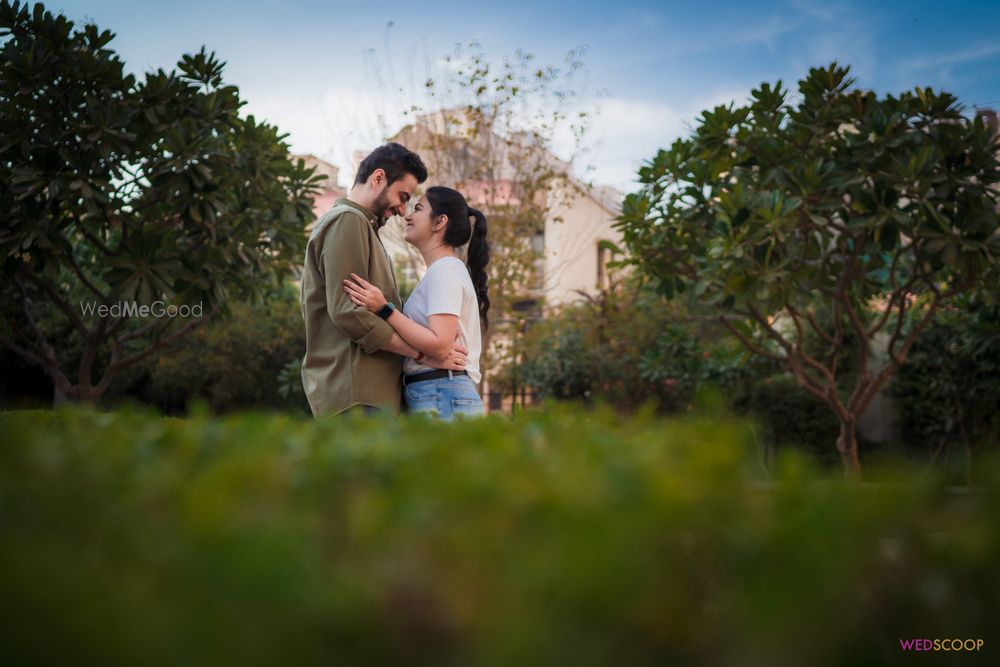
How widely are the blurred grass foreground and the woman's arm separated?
8.12 feet

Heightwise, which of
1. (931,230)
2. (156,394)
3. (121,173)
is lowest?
(156,394)

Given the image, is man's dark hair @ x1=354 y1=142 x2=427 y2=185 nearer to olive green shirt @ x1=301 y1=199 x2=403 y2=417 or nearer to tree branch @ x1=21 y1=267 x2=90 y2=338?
olive green shirt @ x1=301 y1=199 x2=403 y2=417

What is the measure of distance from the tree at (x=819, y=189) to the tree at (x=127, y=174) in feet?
13.0

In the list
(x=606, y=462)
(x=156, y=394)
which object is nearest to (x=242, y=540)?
(x=606, y=462)

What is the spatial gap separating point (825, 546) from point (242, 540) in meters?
0.55

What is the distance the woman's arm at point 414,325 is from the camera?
141 inches

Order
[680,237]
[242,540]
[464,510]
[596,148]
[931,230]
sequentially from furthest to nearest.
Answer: [596,148] < [680,237] < [931,230] < [464,510] < [242,540]

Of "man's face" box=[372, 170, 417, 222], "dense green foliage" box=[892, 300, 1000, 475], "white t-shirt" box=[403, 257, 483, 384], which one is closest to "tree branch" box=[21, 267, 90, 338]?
"man's face" box=[372, 170, 417, 222]

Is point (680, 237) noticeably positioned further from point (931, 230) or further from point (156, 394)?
point (156, 394)

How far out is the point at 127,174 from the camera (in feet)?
27.2

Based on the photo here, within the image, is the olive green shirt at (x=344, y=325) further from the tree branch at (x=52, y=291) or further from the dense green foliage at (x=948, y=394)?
the dense green foliage at (x=948, y=394)

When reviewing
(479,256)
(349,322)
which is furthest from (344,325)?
(479,256)

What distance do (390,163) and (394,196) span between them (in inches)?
6.1

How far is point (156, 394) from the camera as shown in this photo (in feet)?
57.6
